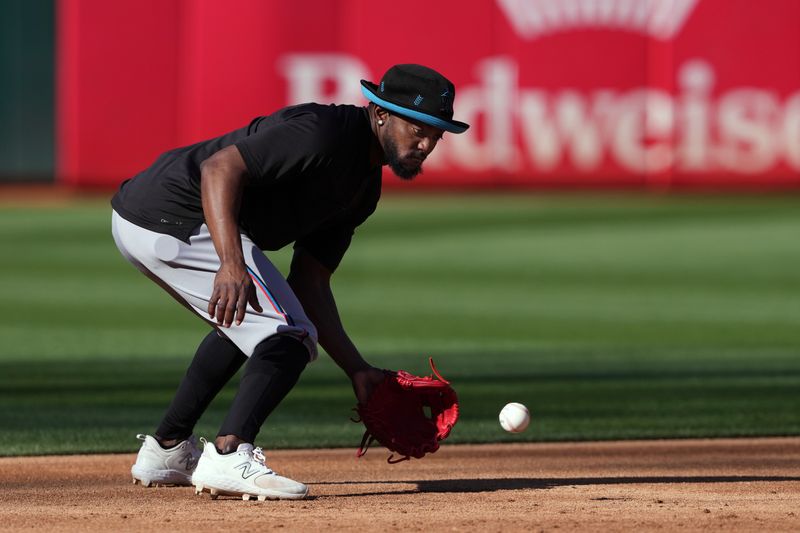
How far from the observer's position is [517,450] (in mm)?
5957

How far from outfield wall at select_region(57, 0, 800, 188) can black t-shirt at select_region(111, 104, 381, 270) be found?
15297 mm

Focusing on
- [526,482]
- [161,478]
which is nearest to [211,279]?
[161,478]

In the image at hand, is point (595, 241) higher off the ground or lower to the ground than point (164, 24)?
lower

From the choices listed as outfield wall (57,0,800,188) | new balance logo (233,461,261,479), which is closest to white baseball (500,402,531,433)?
new balance logo (233,461,261,479)

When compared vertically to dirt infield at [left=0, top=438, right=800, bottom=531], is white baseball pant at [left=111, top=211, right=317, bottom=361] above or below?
above

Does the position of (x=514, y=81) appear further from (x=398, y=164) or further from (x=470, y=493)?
(x=398, y=164)

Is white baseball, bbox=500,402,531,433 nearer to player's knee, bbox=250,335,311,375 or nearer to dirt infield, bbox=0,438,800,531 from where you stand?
dirt infield, bbox=0,438,800,531

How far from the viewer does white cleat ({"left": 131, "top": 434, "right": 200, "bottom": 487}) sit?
15.8ft

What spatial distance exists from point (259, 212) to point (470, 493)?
3.66ft

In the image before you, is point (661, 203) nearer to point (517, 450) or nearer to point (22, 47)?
point (22, 47)

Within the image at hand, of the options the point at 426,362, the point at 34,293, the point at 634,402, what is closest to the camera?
the point at 634,402

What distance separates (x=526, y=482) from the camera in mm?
5043

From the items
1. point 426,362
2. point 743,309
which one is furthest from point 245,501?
point 743,309

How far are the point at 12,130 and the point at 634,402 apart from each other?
51.9 ft
